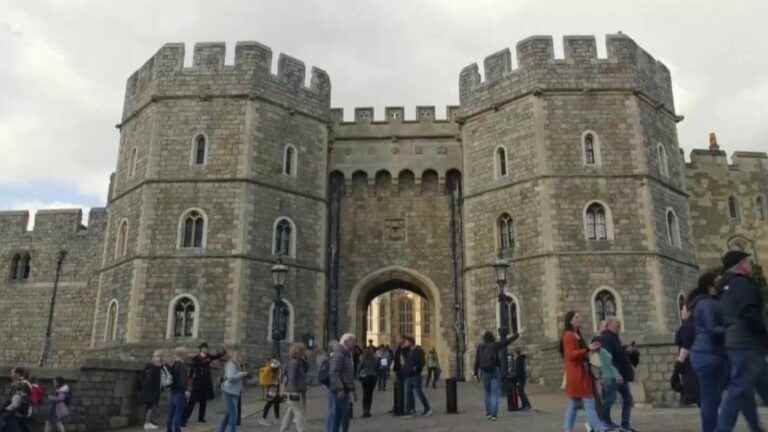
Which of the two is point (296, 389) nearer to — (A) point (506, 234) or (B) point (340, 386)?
(B) point (340, 386)

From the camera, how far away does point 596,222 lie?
68.7ft

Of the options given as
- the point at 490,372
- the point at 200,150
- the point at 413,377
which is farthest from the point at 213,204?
the point at 490,372

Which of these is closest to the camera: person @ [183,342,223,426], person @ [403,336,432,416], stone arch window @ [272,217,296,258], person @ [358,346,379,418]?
person @ [183,342,223,426]

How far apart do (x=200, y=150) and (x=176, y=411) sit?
1362 centimetres

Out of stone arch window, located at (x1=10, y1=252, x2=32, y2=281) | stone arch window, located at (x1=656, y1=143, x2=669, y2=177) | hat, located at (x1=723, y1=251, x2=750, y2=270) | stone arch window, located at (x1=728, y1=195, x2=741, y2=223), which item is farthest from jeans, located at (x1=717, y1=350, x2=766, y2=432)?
stone arch window, located at (x1=10, y1=252, x2=32, y2=281)

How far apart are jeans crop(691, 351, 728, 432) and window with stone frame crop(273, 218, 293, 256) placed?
16.9 meters

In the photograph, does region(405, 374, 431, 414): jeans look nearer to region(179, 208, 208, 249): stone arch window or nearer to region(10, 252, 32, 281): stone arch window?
region(179, 208, 208, 249): stone arch window

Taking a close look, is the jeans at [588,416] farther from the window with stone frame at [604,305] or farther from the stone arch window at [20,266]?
the stone arch window at [20,266]

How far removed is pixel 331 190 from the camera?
25.0m

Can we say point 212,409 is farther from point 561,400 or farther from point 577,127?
point 577,127

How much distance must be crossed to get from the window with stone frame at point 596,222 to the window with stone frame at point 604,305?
1806mm

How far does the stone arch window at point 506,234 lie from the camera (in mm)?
21594

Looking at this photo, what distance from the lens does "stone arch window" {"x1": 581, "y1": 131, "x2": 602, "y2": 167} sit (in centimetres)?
2144

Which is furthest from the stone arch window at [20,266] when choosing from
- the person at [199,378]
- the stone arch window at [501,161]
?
the stone arch window at [501,161]
